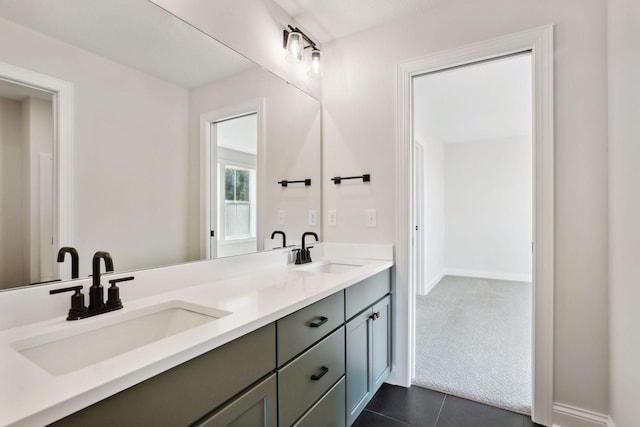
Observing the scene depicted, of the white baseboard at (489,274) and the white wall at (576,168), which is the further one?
the white baseboard at (489,274)

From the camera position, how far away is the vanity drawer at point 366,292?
1562mm

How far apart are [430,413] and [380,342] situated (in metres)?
0.45

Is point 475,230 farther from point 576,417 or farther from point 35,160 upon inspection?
point 35,160

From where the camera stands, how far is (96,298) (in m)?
1.02

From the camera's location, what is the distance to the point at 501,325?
10.3 ft

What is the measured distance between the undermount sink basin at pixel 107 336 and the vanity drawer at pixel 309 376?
34 centimetres

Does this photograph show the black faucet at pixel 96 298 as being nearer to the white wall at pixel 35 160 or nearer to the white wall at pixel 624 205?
the white wall at pixel 35 160

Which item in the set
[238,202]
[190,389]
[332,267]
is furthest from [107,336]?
[332,267]

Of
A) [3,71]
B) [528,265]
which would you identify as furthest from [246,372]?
[528,265]

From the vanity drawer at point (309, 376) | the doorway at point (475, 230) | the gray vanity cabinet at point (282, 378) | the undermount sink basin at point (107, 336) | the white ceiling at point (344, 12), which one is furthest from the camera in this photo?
the doorway at point (475, 230)

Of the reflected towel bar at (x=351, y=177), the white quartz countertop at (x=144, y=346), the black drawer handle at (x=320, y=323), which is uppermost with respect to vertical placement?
the reflected towel bar at (x=351, y=177)

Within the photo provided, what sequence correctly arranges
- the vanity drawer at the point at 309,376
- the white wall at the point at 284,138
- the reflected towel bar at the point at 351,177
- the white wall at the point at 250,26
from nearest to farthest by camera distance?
the vanity drawer at the point at 309,376, the white wall at the point at 250,26, the white wall at the point at 284,138, the reflected towel bar at the point at 351,177

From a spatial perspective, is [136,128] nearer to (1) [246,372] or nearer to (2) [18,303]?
(2) [18,303]

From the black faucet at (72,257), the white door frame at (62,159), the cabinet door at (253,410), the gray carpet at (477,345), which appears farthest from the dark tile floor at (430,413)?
the white door frame at (62,159)
